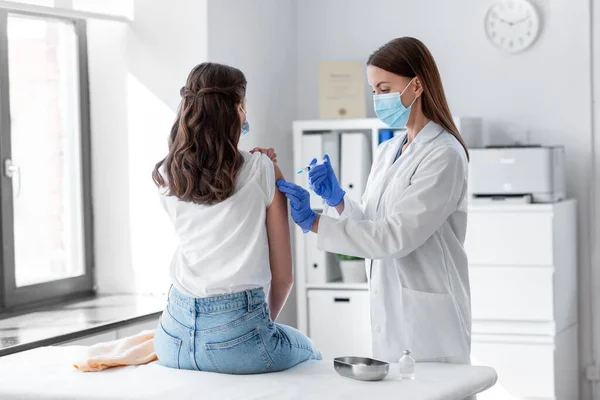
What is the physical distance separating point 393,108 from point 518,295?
61.4 inches

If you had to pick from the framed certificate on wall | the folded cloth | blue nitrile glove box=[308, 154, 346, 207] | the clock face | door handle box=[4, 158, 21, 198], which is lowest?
the folded cloth

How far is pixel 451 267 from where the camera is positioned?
7.44 ft

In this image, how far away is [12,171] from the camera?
3.33 m

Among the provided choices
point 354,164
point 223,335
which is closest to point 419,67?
point 223,335

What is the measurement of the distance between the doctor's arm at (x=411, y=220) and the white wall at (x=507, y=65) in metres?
1.90

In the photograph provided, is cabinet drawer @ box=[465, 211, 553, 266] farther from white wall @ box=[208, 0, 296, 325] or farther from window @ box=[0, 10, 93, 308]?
window @ box=[0, 10, 93, 308]

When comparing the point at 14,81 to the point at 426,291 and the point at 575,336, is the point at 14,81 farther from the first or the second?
the point at 575,336

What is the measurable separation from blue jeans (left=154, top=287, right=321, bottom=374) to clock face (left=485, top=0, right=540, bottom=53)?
2.35 metres

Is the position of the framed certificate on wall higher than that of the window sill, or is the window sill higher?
the framed certificate on wall

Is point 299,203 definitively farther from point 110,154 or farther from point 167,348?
point 110,154

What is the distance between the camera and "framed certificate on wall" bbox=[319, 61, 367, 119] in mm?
4090

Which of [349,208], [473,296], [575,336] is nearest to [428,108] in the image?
[349,208]

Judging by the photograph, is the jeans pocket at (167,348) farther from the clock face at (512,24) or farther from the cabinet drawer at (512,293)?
the clock face at (512,24)

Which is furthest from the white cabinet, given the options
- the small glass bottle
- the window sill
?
the small glass bottle
